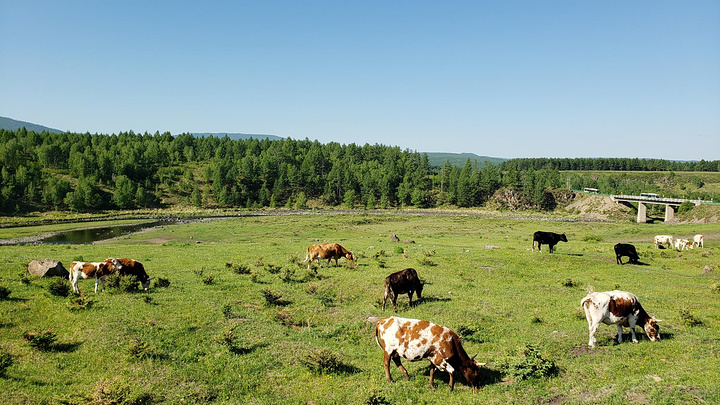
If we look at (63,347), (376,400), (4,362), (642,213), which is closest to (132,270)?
(63,347)

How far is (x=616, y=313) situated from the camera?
13859 millimetres

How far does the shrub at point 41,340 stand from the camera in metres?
12.7

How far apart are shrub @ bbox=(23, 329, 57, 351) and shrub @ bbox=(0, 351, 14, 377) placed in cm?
84

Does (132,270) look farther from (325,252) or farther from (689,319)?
(689,319)

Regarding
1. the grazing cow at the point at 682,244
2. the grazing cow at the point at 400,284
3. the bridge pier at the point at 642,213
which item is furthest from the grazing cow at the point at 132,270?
the bridge pier at the point at 642,213

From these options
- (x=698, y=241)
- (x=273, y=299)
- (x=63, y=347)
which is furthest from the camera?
(x=698, y=241)

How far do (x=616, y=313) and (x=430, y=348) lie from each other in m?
7.64

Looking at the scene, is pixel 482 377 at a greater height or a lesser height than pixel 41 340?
lesser

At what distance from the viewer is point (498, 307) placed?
779 inches

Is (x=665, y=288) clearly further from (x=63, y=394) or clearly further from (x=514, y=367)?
(x=63, y=394)

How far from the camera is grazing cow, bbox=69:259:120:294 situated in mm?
18734

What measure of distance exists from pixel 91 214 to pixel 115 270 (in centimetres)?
11203

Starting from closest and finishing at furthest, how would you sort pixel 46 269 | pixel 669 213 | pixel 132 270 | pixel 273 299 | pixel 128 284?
1. pixel 128 284
2. pixel 273 299
3. pixel 132 270
4. pixel 46 269
5. pixel 669 213

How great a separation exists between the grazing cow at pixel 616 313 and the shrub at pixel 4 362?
754 inches
